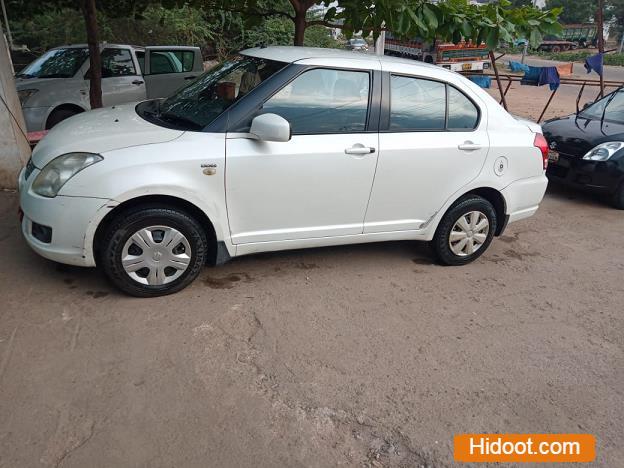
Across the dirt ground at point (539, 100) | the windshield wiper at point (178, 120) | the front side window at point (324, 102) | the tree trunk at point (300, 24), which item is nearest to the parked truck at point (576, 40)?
the dirt ground at point (539, 100)

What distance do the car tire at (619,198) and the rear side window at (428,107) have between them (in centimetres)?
342

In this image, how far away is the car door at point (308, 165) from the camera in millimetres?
3447

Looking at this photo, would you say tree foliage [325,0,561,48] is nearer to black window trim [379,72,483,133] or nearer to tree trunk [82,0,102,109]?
black window trim [379,72,483,133]

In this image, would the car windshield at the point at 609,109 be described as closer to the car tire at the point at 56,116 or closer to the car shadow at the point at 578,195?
the car shadow at the point at 578,195

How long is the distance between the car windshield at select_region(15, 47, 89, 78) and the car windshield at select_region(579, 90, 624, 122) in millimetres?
7855

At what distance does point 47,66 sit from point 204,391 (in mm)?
7412

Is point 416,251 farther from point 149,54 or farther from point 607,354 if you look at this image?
point 149,54

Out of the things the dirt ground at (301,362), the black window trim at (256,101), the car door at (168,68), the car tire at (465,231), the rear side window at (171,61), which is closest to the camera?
the dirt ground at (301,362)

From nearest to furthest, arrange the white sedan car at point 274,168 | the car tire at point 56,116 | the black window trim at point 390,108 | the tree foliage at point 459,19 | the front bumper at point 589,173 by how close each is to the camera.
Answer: the white sedan car at point 274,168, the black window trim at point 390,108, the tree foliage at point 459,19, the front bumper at point 589,173, the car tire at point 56,116

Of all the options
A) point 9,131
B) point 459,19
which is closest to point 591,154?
point 459,19

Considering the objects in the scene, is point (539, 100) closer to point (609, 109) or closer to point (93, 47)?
point (609, 109)

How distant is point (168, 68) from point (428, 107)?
6.94 metres

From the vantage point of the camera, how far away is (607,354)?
3373 mm

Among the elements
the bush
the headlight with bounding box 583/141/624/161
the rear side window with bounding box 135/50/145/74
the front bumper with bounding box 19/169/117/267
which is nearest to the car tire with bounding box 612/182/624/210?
the headlight with bounding box 583/141/624/161
